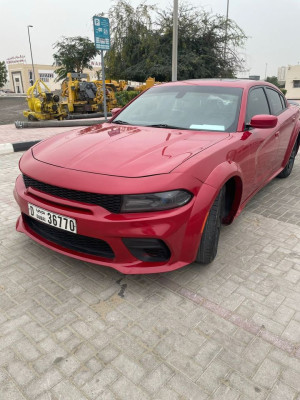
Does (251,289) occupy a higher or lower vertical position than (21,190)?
lower

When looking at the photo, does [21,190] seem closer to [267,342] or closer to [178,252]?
[178,252]

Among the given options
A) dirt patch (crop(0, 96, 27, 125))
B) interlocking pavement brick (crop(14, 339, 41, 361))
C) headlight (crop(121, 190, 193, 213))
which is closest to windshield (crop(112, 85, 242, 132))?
headlight (crop(121, 190, 193, 213))

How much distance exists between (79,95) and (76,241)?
46.5 feet

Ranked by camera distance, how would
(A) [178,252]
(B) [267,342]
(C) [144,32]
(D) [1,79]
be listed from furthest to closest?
1. (D) [1,79]
2. (C) [144,32]
3. (A) [178,252]
4. (B) [267,342]

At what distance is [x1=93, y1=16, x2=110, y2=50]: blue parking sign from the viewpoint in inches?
296

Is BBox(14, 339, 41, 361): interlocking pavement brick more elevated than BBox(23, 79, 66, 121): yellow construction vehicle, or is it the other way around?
BBox(23, 79, 66, 121): yellow construction vehicle

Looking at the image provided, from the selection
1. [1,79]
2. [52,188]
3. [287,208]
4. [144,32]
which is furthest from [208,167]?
[1,79]

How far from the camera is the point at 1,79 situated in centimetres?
5822

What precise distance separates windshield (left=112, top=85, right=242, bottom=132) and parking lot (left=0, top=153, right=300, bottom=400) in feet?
3.95

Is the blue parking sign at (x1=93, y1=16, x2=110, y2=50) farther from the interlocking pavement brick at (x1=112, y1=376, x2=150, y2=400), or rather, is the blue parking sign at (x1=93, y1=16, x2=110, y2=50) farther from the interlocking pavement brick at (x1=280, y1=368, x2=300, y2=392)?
the interlocking pavement brick at (x1=280, y1=368, x2=300, y2=392)

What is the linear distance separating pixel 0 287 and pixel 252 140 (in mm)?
2475

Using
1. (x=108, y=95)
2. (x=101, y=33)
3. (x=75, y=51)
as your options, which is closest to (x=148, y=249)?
(x=101, y=33)

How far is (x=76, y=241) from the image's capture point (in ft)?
7.47

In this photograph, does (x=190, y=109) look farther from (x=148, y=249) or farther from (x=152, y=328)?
(x=152, y=328)
